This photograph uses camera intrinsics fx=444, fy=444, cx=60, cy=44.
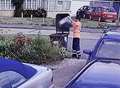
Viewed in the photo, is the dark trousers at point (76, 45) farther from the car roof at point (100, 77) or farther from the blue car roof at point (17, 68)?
the car roof at point (100, 77)

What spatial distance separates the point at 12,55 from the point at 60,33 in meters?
3.47

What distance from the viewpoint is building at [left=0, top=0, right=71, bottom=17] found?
44562 millimetres

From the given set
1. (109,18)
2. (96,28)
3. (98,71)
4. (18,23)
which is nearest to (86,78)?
(98,71)

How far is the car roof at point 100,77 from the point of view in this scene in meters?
4.19

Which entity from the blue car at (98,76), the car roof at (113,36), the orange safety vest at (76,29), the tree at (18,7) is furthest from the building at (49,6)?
the blue car at (98,76)

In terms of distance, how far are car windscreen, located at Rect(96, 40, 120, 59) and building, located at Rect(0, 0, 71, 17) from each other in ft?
117

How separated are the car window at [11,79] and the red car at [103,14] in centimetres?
3458

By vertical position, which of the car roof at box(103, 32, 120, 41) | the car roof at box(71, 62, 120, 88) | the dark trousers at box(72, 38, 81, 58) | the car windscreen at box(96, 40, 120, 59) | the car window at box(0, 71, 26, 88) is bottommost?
the dark trousers at box(72, 38, 81, 58)

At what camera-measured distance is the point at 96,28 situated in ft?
107

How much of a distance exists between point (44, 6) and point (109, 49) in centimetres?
3805

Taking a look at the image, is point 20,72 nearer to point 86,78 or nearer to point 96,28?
point 86,78

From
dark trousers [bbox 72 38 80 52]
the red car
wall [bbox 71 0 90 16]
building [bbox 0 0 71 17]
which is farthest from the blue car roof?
wall [bbox 71 0 90 16]

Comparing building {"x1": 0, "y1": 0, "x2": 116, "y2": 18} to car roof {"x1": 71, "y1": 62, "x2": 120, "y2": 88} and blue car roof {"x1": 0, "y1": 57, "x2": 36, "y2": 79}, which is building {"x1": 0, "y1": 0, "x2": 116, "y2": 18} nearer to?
blue car roof {"x1": 0, "y1": 57, "x2": 36, "y2": 79}

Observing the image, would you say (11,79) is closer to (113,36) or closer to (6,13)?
(113,36)
